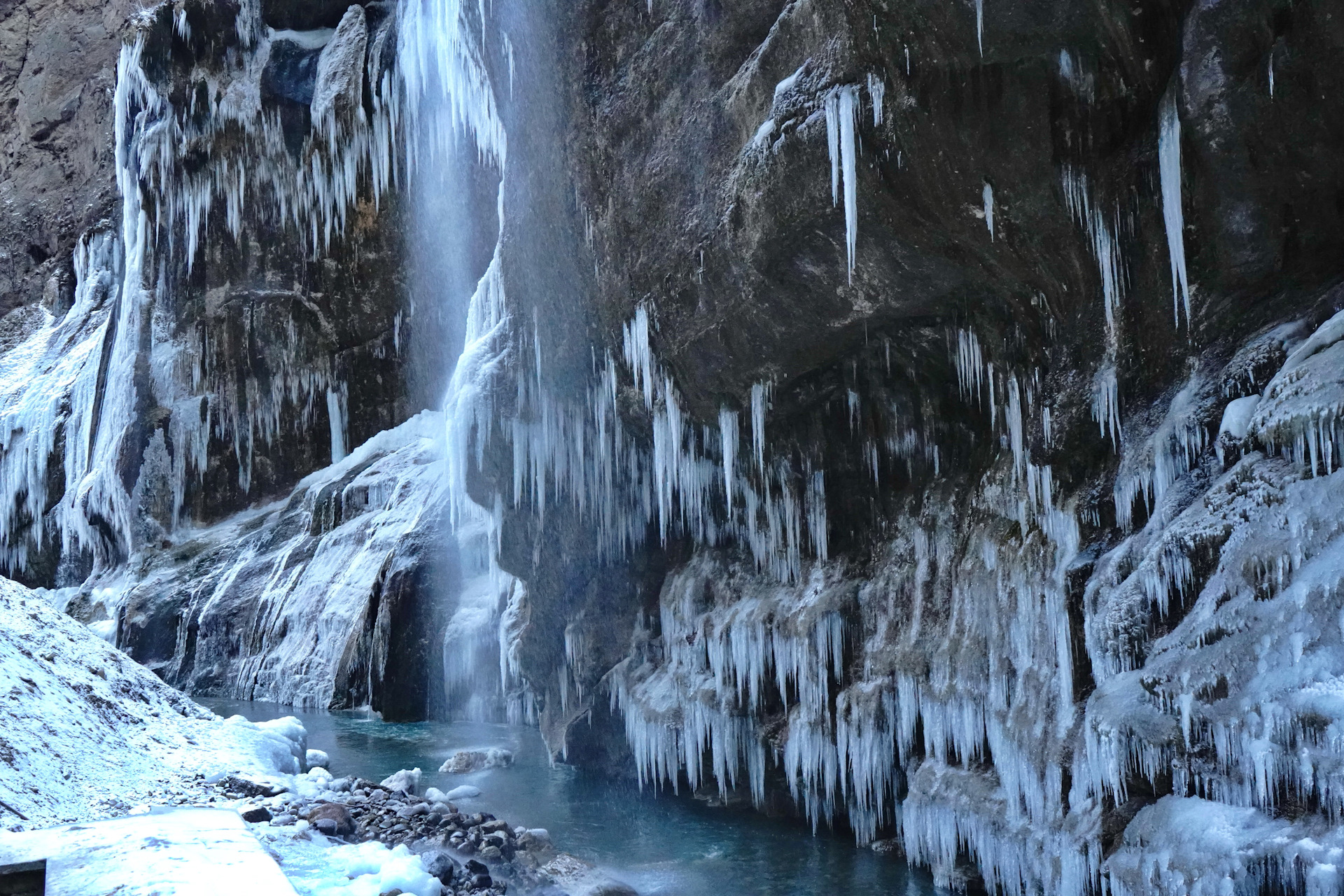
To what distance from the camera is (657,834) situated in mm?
9727

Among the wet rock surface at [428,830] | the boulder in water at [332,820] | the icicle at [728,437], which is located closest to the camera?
the wet rock surface at [428,830]

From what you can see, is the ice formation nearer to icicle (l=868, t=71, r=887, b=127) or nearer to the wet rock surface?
icicle (l=868, t=71, r=887, b=127)

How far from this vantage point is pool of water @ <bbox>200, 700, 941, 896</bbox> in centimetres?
796

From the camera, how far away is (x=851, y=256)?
7070 mm

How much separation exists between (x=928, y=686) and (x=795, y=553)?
2456 mm

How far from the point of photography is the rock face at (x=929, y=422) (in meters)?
4.82

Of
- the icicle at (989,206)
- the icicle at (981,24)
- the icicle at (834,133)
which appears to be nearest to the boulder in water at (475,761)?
the icicle at (834,133)

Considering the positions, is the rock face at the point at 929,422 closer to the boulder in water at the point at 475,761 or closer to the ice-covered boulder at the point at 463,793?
the boulder in water at the point at 475,761

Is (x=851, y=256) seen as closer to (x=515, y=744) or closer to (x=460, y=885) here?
(x=460, y=885)

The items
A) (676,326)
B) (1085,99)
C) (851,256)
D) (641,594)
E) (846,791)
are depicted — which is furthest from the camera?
(641,594)

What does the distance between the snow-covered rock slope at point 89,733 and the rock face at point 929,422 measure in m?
4.06

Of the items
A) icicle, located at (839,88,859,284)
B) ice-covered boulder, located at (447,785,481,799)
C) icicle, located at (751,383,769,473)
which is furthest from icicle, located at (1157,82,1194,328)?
ice-covered boulder, located at (447,785,481,799)

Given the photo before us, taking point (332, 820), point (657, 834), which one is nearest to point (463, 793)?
point (657, 834)

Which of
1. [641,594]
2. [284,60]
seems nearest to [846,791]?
[641,594]
